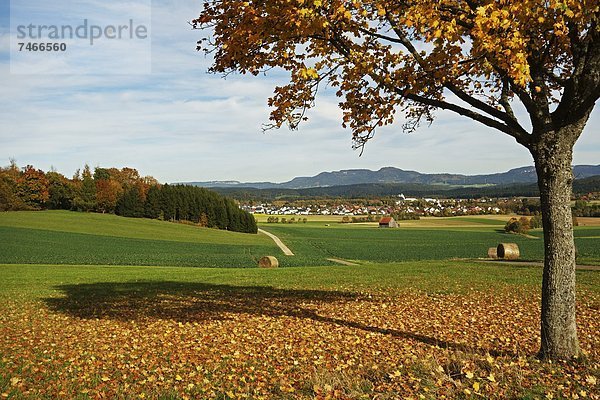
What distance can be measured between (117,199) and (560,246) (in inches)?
3605

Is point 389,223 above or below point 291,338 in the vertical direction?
below

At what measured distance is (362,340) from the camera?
1002 cm

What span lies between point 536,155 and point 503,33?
87.3 inches

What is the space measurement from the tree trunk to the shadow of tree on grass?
2.06 meters

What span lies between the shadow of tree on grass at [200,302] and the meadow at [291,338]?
0.07 m

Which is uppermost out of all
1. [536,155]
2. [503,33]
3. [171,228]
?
[503,33]

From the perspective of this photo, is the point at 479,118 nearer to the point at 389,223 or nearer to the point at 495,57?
the point at 495,57

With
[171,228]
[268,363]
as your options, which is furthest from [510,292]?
[171,228]

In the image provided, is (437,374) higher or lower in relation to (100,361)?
higher

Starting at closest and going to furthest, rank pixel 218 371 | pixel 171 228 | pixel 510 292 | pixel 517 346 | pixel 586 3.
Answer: pixel 586 3 < pixel 218 371 < pixel 517 346 < pixel 510 292 < pixel 171 228

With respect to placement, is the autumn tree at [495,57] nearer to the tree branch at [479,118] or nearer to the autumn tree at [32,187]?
the tree branch at [479,118]

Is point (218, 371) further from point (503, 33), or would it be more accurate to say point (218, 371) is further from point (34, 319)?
point (34, 319)

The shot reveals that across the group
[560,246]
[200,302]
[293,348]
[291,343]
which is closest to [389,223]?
[200,302]

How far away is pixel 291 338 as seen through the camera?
34.2 feet
